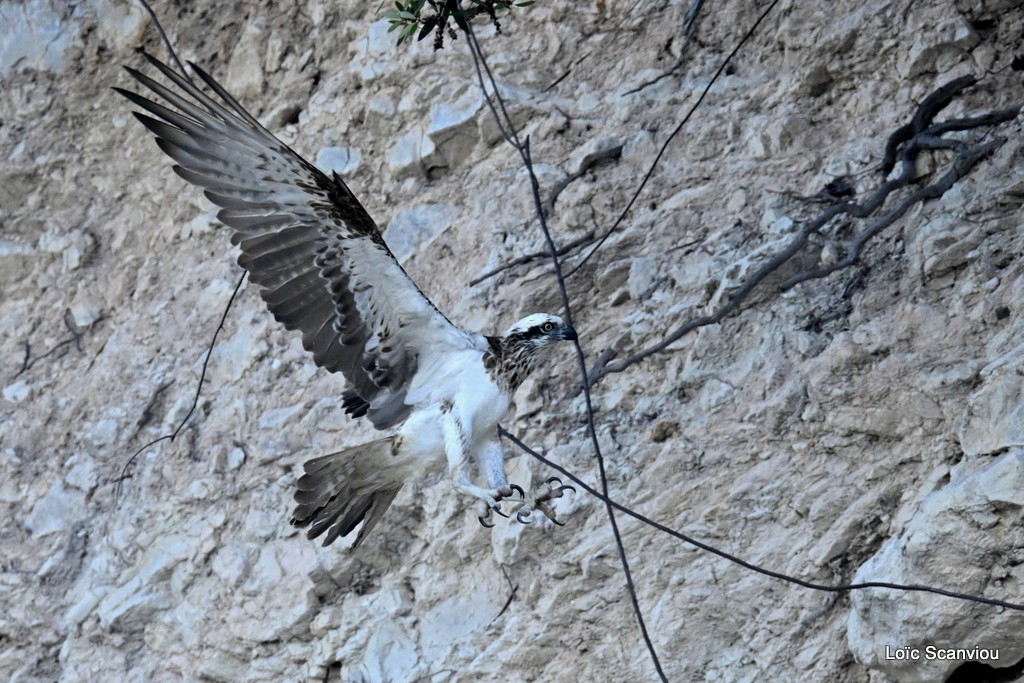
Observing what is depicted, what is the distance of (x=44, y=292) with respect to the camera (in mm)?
8836

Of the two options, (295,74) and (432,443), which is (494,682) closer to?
(432,443)

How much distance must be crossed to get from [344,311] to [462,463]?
764mm

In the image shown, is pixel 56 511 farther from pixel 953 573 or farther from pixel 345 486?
pixel 953 573

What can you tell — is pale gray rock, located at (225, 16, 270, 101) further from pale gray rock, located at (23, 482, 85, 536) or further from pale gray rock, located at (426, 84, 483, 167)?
pale gray rock, located at (23, 482, 85, 536)

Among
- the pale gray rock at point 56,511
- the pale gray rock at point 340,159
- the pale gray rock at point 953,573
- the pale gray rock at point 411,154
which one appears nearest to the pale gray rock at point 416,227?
the pale gray rock at point 411,154

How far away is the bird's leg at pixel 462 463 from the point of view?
5051 millimetres

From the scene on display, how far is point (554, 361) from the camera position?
691 cm

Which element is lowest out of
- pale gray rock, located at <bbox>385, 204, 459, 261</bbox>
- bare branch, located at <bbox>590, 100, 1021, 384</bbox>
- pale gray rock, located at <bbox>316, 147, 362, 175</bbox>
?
bare branch, located at <bbox>590, 100, 1021, 384</bbox>

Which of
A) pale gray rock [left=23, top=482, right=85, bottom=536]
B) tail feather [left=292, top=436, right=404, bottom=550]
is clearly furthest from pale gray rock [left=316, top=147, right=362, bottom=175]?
tail feather [left=292, top=436, right=404, bottom=550]

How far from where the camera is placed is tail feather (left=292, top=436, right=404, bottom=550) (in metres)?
5.30

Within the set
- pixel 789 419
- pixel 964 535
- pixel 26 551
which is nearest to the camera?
pixel 964 535

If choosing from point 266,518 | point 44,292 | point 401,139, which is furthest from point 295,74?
point 266,518

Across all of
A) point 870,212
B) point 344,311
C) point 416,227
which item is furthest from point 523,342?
point 416,227

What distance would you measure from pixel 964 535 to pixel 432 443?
2037 mm
